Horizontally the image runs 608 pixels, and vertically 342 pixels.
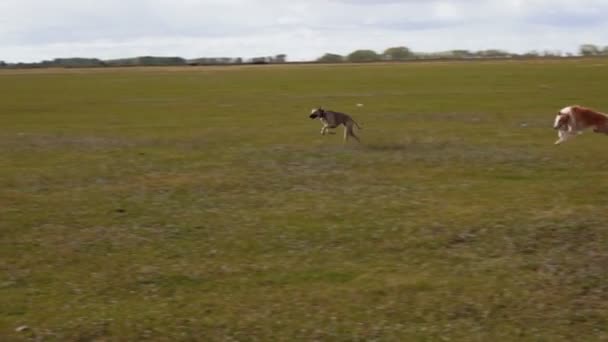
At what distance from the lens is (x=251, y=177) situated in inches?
714

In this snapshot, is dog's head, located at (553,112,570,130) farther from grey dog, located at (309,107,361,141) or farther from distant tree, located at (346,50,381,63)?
distant tree, located at (346,50,381,63)

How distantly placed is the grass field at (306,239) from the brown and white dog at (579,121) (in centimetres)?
53

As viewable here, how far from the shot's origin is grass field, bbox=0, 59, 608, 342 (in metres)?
9.01

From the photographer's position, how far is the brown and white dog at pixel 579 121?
24188 millimetres

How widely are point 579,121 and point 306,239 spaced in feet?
47.1

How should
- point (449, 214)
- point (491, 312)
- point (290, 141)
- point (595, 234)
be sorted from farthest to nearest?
point (290, 141) < point (449, 214) < point (595, 234) < point (491, 312)

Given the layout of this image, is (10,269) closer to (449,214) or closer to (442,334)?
(442,334)

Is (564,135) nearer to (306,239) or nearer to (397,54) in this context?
(306,239)

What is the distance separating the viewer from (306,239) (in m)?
12.3

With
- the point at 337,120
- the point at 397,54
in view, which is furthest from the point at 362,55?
the point at 337,120

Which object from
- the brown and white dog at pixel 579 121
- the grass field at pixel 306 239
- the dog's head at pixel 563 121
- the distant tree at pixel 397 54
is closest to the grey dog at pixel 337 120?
the grass field at pixel 306 239

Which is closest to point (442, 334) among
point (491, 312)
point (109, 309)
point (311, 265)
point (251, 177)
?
point (491, 312)

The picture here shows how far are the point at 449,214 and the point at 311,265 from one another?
11.7 ft

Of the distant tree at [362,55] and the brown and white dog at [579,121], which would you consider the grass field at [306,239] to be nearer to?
the brown and white dog at [579,121]
